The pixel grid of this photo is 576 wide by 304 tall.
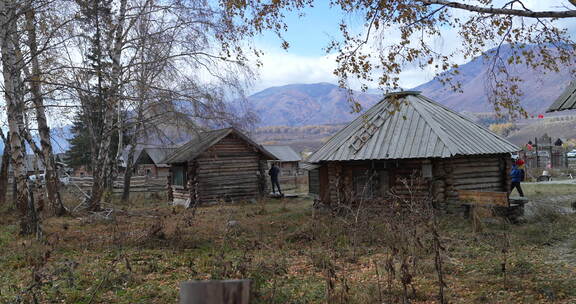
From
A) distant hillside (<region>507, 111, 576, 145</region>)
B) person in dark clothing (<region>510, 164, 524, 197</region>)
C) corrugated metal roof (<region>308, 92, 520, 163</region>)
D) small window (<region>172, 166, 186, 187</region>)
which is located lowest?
person in dark clothing (<region>510, 164, 524, 197</region>)

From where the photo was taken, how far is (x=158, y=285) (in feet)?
25.3

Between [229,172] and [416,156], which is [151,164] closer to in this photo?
[229,172]

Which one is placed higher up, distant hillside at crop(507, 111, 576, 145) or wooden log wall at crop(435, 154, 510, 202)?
distant hillside at crop(507, 111, 576, 145)

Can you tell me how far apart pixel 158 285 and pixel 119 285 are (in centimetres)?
61

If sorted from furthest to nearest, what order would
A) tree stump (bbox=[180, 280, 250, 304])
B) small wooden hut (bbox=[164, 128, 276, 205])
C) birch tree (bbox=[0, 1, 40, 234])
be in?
small wooden hut (bbox=[164, 128, 276, 205]) → birch tree (bbox=[0, 1, 40, 234]) → tree stump (bbox=[180, 280, 250, 304])

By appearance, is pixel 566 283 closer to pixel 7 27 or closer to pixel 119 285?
pixel 119 285

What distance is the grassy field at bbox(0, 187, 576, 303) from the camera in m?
6.64

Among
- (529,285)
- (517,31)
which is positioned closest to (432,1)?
(517,31)

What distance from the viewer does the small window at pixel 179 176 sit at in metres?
25.4

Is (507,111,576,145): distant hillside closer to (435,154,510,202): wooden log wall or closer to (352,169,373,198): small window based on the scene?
(435,154,510,202): wooden log wall

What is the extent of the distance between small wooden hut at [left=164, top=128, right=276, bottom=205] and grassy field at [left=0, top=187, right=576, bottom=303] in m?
8.83

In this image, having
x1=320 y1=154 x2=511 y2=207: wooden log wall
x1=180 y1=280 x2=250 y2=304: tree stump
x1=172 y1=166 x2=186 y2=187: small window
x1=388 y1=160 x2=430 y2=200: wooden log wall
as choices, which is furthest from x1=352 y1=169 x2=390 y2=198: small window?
x1=180 y1=280 x2=250 y2=304: tree stump

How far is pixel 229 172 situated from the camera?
2486 cm

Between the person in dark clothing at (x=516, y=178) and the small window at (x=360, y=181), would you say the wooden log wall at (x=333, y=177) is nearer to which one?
the small window at (x=360, y=181)
